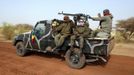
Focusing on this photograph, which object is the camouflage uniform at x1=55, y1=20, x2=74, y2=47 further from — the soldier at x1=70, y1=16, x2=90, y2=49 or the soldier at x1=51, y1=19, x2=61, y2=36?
the soldier at x1=70, y1=16, x2=90, y2=49

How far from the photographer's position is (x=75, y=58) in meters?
9.94

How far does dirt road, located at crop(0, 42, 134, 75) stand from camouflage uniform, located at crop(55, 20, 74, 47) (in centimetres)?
101

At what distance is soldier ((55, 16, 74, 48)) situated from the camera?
10337 mm

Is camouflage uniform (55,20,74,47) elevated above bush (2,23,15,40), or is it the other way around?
camouflage uniform (55,20,74,47)

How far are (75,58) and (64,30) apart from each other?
4.61 ft

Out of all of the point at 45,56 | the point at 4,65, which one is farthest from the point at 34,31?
the point at 4,65

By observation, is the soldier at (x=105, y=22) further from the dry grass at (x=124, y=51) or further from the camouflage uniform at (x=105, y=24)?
the dry grass at (x=124, y=51)

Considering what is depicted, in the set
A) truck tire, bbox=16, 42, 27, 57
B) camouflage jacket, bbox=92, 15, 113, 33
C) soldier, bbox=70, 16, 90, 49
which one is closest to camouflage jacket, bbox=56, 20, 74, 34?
soldier, bbox=70, 16, 90, 49

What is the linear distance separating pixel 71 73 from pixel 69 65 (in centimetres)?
96

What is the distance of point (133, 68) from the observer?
10.0m

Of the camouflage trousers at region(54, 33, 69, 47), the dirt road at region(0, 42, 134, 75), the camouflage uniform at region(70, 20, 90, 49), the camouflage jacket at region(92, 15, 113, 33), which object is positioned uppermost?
the camouflage jacket at region(92, 15, 113, 33)

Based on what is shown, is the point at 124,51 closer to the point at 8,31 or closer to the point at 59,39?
the point at 59,39

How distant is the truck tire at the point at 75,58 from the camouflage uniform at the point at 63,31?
604 mm

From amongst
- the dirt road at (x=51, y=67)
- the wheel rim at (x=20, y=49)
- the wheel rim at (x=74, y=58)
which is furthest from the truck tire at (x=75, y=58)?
the wheel rim at (x=20, y=49)
